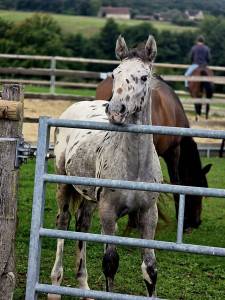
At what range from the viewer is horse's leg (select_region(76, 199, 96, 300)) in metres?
6.58

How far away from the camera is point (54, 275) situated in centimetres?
646

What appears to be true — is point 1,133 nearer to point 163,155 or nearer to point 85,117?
point 85,117

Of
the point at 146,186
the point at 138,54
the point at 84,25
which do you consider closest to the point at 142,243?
the point at 146,186

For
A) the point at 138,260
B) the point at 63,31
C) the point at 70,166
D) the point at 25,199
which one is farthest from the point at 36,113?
the point at 63,31

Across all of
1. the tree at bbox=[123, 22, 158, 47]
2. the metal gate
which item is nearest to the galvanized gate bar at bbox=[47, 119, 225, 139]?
the metal gate

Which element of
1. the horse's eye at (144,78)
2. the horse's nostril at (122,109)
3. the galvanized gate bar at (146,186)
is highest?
the horse's eye at (144,78)

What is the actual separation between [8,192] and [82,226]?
212 cm

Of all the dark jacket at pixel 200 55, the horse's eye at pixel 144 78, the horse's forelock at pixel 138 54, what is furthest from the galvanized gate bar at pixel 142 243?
the dark jacket at pixel 200 55

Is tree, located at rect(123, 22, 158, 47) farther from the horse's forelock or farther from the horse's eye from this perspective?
the horse's eye

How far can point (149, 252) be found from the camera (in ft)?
18.0

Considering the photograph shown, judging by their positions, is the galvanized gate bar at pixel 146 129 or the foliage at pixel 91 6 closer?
the galvanized gate bar at pixel 146 129

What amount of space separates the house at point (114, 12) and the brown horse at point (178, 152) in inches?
1534

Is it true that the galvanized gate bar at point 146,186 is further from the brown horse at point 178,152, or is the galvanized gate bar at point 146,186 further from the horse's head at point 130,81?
the brown horse at point 178,152

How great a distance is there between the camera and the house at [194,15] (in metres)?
40.4
